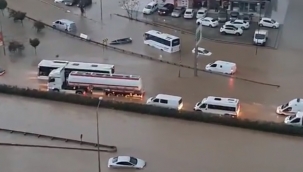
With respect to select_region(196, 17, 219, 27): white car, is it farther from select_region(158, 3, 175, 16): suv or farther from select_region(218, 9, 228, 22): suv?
select_region(158, 3, 175, 16): suv

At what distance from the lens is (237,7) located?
58.0 ft

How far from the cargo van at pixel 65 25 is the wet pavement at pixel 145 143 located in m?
4.68

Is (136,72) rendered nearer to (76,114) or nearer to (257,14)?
(76,114)

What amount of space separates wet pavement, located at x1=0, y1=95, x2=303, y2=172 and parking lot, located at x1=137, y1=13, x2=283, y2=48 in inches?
198

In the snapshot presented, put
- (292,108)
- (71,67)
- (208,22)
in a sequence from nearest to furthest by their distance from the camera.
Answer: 1. (292,108)
2. (71,67)
3. (208,22)

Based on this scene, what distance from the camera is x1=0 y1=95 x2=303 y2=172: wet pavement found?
31.8 ft

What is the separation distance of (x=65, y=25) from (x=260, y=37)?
5.50 meters

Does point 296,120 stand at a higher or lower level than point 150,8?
lower

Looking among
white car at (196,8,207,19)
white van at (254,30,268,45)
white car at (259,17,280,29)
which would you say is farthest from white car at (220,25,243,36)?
white car at (196,8,207,19)

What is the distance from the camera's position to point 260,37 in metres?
15.1

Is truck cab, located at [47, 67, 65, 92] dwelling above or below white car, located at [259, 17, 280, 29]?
below

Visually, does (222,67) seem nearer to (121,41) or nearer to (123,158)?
(121,41)

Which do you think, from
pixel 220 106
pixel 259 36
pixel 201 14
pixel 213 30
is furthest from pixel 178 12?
pixel 220 106

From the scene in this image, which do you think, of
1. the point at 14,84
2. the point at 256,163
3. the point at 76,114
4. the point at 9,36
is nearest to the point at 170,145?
the point at 256,163
